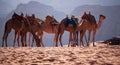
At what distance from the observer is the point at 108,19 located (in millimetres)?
121250

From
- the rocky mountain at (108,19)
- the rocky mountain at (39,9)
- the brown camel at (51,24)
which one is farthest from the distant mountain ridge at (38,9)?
the brown camel at (51,24)

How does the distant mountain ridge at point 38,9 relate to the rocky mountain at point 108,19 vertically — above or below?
above

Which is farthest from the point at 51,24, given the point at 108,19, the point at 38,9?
the point at 38,9

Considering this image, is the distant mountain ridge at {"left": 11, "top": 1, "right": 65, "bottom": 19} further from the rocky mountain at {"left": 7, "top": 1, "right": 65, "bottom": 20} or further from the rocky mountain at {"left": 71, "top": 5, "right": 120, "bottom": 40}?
the rocky mountain at {"left": 71, "top": 5, "right": 120, "bottom": 40}

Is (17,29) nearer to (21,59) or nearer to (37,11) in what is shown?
(21,59)

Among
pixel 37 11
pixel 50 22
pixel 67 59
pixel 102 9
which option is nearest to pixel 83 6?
pixel 102 9

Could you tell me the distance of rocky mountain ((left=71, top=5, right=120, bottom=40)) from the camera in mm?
105625

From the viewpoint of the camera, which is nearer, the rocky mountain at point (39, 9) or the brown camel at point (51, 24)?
the brown camel at point (51, 24)

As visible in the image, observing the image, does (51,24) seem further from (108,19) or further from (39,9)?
(39,9)

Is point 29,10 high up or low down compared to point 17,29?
up

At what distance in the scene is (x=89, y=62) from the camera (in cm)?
520

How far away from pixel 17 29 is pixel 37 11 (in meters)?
159

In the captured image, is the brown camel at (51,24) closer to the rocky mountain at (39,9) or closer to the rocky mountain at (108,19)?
the rocky mountain at (108,19)

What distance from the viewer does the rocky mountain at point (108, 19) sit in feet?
347
